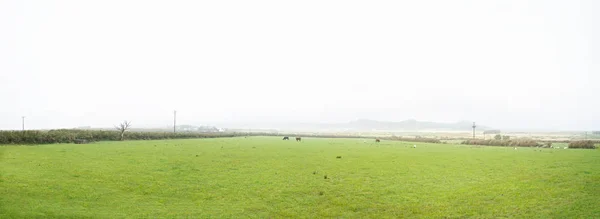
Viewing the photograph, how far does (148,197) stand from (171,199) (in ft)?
3.39

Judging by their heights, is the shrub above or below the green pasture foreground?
above

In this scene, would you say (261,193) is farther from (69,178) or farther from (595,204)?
(595,204)

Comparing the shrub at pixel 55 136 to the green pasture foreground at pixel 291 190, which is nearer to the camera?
the green pasture foreground at pixel 291 190

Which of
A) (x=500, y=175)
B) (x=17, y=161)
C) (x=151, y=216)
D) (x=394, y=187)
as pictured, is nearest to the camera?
(x=151, y=216)

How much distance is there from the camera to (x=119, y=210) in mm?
15203

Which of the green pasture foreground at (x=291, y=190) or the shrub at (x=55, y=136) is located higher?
the shrub at (x=55, y=136)

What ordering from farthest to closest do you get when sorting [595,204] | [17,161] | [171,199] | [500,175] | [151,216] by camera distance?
[17,161] < [500,175] < [171,199] < [595,204] < [151,216]

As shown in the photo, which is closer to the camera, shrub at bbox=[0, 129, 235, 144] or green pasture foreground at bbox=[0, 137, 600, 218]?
green pasture foreground at bbox=[0, 137, 600, 218]

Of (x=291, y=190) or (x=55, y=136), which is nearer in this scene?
(x=291, y=190)

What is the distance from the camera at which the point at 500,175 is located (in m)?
22.9

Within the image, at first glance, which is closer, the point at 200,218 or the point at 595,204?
the point at 200,218

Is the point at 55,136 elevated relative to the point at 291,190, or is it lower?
elevated

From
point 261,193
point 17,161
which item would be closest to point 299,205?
point 261,193

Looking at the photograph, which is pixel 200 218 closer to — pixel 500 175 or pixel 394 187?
pixel 394 187
